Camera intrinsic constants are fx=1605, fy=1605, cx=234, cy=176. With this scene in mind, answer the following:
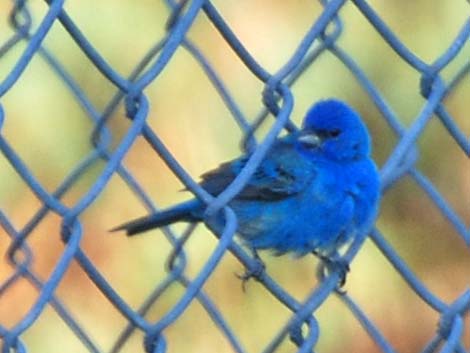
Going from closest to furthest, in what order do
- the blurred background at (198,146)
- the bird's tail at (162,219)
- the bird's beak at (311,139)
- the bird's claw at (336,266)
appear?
the bird's claw at (336,266) → the bird's tail at (162,219) → the bird's beak at (311,139) → the blurred background at (198,146)

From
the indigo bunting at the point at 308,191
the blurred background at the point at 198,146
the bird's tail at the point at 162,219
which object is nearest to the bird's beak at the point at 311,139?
the indigo bunting at the point at 308,191

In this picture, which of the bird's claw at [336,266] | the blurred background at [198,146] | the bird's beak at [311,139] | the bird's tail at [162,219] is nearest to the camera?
the bird's claw at [336,266]

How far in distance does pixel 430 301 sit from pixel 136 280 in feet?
5.31

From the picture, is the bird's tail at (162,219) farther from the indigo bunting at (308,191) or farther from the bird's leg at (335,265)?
the bird's leg at (335,265)

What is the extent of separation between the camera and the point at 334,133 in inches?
93.7

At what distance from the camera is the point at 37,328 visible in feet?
10.8

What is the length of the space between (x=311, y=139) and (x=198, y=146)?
1.07 metres

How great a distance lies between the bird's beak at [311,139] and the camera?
232 cm

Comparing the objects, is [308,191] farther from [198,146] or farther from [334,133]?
[198,146]

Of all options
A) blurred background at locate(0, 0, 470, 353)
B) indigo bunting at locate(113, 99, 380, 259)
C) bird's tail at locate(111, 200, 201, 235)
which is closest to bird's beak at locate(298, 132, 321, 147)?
indigo bunting at locate(113, 99, 380, 259)

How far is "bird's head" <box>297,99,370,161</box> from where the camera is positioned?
7.68ft

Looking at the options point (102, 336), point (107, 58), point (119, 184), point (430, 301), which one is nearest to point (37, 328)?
point (102, 336)

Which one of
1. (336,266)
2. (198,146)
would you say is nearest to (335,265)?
(336,266)

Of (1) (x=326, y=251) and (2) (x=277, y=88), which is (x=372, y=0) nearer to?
(1) (x=326, y=251)
